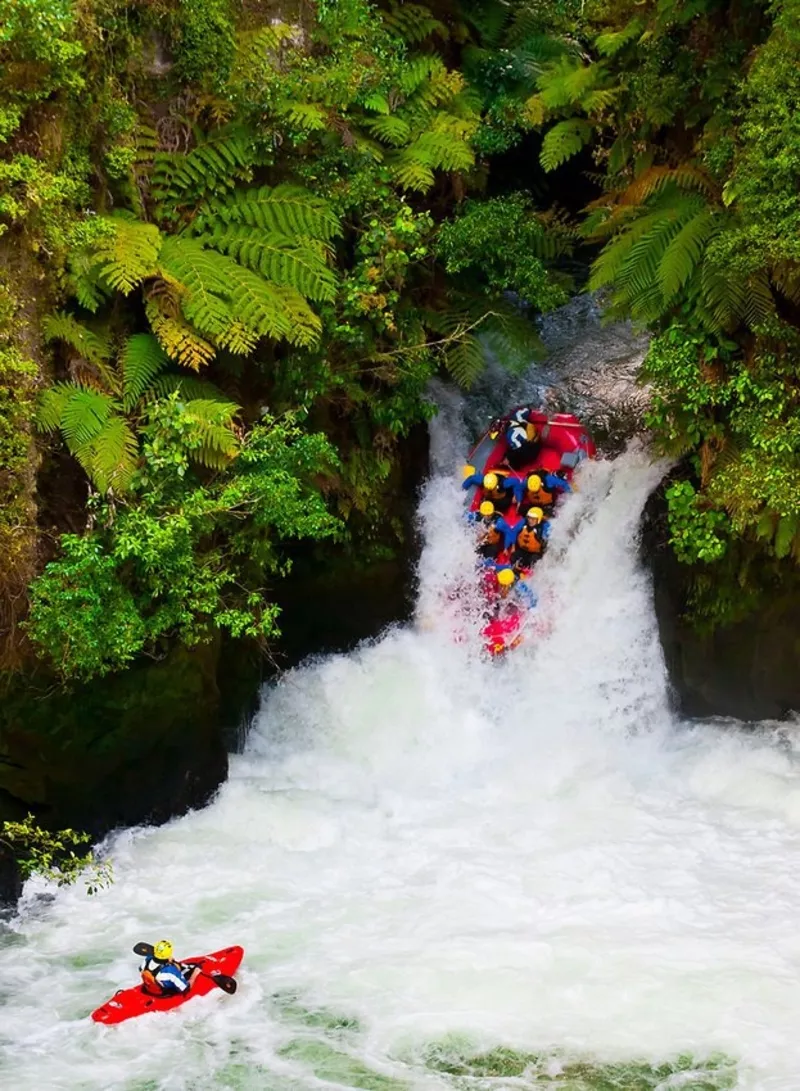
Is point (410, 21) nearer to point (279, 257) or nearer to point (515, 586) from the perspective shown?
point (279, 257)

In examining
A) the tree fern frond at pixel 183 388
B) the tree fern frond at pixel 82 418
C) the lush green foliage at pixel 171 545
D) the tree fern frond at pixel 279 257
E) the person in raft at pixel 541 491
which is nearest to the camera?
the lush green foliage at pixel 171 545

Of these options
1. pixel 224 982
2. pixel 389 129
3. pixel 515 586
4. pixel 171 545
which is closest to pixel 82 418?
pixel 171 545

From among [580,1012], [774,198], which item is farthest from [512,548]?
[580,1012]

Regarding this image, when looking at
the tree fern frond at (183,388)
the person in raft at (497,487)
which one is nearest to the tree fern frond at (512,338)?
the person in raft at (497,487)

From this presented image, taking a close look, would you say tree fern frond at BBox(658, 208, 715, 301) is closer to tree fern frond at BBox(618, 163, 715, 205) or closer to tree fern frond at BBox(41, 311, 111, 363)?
tree fern frond at BBox(618, 163, 715, 205)

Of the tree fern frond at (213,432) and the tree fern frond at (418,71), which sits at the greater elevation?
the tree fern frond at (418,71)

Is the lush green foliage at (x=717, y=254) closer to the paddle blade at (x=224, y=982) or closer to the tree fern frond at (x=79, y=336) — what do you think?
the tree fern frond at (x=79, y=336)

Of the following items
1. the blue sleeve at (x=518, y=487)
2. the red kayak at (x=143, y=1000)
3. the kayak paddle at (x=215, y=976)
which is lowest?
the red kayak at (x=143, y=1000)
